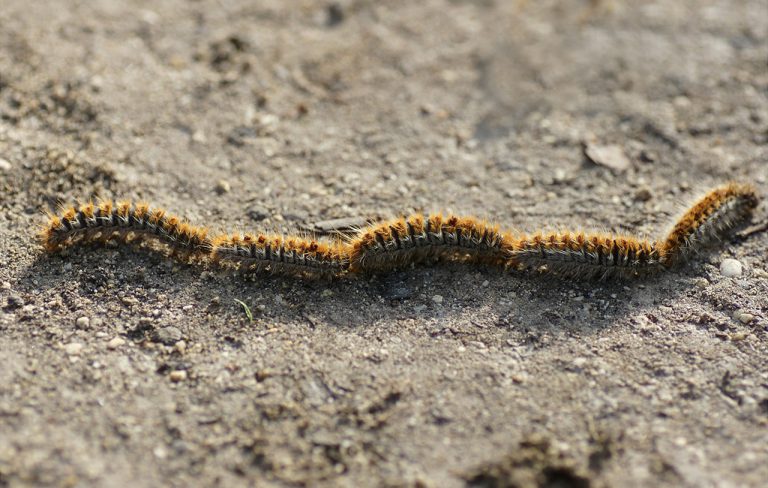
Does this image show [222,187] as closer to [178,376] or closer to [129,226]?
[129,226]

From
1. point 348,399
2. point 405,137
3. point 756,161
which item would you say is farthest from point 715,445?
point 405,137

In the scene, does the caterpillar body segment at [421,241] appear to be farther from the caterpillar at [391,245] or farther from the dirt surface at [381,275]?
the dirt surface at [381,275]

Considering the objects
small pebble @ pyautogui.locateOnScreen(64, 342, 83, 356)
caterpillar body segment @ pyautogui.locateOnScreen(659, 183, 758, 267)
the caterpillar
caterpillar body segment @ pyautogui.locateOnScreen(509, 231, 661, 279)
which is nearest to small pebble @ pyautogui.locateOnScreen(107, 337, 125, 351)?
small pebble @ pyautogui.locateOnScreen(64, 342, 83, 356)

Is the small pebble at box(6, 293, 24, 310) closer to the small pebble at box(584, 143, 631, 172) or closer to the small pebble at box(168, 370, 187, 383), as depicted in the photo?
the small pebble at box(168, 370, 187, 383)

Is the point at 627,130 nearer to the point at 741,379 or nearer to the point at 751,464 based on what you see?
the point at 741,379

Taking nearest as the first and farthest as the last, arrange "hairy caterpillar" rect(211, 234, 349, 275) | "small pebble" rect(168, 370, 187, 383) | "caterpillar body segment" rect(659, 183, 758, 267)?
"small pebble" rect(168, 370, 187, 383) → "hairy caterpillar" rect(211, 234, 349, 275) → "caterpillar body segment" rect(659, 183, 758, 267)

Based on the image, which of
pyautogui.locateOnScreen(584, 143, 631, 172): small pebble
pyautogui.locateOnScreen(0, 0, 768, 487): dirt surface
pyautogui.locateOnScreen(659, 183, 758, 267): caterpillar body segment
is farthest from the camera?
pyautogui.locateOnScreen(584, 143, 631, 172): small pebble
